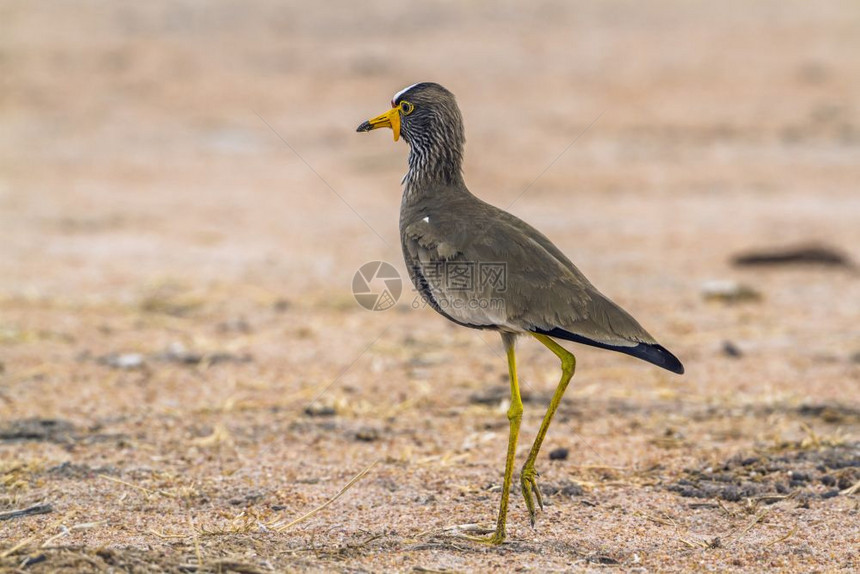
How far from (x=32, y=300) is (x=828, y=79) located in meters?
14.9

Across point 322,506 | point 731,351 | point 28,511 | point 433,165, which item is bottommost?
point 28,511

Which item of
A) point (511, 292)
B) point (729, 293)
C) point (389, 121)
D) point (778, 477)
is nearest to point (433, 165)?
point (389, 121)

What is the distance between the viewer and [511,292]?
4340 millimetres

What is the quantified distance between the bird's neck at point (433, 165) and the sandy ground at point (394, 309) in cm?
146

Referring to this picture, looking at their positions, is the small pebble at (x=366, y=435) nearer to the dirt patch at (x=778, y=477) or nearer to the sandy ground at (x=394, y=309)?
the sandy ground at (x=394, y=309)

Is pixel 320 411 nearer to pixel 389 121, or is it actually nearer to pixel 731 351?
pixel 389 121

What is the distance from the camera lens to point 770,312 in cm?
853

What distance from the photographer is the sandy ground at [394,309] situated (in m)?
4.50

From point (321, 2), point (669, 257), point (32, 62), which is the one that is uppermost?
point (321, 2)

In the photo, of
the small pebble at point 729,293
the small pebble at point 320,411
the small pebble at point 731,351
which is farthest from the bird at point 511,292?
the small pebble at point 729,293

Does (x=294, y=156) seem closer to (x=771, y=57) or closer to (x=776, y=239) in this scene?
(x=776, y=239)

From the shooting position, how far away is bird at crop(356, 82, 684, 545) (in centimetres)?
425

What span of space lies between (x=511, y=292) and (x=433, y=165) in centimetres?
108

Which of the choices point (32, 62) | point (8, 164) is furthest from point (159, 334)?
point (32, 62)
